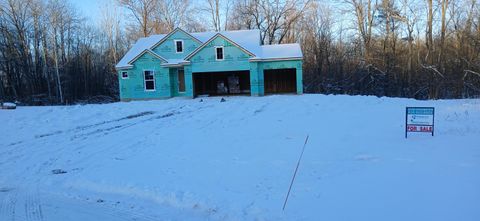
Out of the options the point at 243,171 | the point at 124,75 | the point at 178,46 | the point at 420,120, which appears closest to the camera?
the point at 243,171

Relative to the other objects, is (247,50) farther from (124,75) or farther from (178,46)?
(124,75)

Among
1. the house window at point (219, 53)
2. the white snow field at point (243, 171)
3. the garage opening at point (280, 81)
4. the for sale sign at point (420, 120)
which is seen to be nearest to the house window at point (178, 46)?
the house window at point (219, 53)

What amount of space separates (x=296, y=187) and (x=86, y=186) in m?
3.74

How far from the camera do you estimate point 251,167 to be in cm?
693

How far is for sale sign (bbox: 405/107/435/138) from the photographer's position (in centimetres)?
884

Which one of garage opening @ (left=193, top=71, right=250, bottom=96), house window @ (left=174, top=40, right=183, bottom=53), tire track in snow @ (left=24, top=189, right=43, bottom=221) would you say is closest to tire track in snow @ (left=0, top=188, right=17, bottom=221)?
tire track in snow @ (left=24, top=189, right=43, bottom=221)

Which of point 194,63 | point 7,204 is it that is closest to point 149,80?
point 194,63

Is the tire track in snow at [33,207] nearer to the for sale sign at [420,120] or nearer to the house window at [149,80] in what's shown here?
the for sale sign at [420,120]

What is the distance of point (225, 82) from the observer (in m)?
29.5

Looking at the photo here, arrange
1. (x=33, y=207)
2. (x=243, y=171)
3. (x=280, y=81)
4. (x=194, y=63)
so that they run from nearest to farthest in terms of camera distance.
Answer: (x=33, y=207)
(x=243, y=171)
(x=194, y=63)
(x=280, y=81)

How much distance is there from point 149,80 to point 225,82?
270 inches

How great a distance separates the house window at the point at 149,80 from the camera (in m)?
25.3

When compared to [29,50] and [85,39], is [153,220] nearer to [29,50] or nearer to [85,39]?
[29,50]

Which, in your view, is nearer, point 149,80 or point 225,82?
point 149,80
